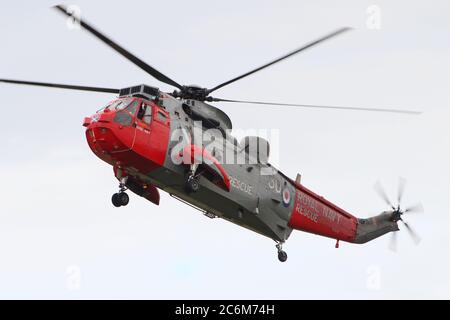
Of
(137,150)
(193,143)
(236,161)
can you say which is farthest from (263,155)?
(137,150)

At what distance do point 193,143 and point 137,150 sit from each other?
7.82 ft

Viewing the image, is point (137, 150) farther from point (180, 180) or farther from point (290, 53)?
point (290, 53)

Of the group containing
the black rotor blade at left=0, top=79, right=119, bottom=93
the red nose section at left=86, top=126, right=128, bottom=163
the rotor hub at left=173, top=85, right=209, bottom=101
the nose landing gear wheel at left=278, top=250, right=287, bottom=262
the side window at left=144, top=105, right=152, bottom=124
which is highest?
the rotor hub at left=173, top=85, right=209, bottom=101

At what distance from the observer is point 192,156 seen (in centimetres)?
2477

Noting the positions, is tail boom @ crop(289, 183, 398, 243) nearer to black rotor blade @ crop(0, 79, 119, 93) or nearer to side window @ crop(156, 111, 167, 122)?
side window @ crop(156, 111, 167, 122)

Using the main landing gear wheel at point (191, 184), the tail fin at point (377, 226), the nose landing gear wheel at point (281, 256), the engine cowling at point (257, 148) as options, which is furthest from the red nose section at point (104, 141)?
the tail fin at point (377, 226)

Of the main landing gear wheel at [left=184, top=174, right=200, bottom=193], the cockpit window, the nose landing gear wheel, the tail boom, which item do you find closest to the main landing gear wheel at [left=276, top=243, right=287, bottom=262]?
the nose landing gear wheel

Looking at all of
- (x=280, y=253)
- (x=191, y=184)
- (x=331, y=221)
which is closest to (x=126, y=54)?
(x=191, y=184)

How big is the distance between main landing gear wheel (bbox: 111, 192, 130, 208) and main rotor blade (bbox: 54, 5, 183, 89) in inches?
156

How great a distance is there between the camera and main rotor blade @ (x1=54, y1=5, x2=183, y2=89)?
75.0 feet

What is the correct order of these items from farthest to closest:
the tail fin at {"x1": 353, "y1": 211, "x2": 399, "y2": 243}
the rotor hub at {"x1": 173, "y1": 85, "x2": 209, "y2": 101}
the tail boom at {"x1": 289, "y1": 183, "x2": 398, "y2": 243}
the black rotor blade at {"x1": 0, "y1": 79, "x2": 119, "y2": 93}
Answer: the tail fin at {"x1": 353, "y1": 211, "x2": 399, "y2": 243}, the tail boom at {"x1": 289, "y1": 183, "x2": 398, "y2": 243}, the rotor hub at {"x1": 173, "y1": 85, "x2": 209, "y2": 101}, the black rotor blade at {"x1": 0, "y1": 79, "x2": 119, "y2": 93}

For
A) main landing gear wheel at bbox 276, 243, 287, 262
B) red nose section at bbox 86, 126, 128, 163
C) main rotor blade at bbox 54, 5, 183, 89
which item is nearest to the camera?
main rotor blade at bbox 54, 5, 183, 89

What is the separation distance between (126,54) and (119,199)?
458 centimetres

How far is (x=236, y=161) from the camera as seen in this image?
2712 cm
